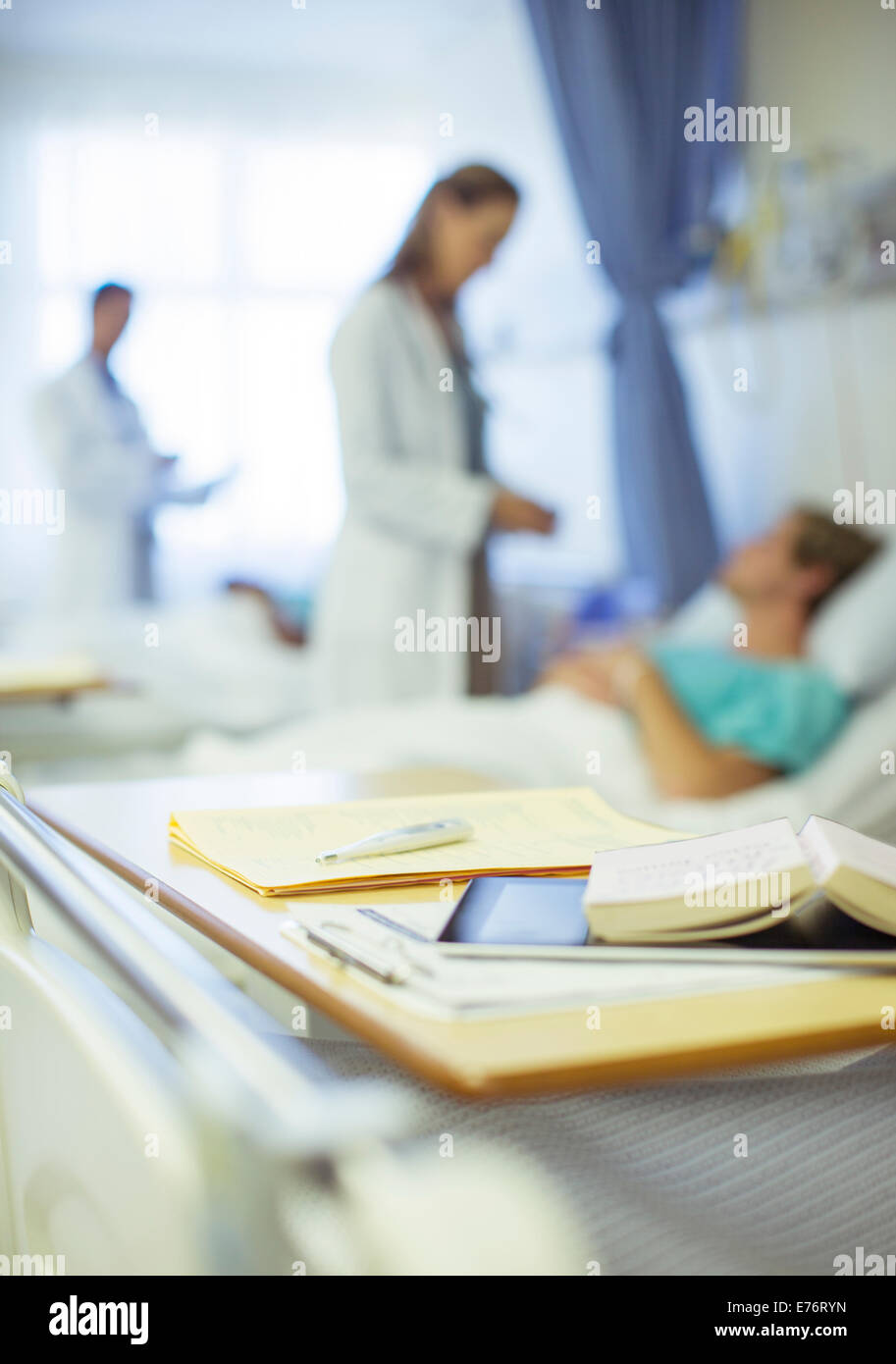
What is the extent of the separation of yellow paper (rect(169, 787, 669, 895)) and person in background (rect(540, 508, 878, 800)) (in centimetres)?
115

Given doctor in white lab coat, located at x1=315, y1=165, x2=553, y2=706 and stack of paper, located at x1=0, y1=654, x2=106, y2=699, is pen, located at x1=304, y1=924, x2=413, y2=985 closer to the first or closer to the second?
stack of paper, located at x1=0, y1=654, x2=106, y2=699

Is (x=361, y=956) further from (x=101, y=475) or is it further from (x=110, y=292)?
(x=110, y=292)

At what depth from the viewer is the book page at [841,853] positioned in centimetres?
61

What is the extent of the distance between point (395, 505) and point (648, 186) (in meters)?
1.27

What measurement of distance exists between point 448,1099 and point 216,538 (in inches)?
167

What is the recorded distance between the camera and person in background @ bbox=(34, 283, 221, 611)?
133 inches

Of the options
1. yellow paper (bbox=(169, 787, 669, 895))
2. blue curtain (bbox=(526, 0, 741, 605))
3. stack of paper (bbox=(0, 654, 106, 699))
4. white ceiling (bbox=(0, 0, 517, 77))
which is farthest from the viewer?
white ceiling (bbox=(0, 0, 517, 77))

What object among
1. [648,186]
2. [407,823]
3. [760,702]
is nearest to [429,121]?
[648,186]

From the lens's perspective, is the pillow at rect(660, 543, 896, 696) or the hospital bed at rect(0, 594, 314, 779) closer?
the pillow at rect(660, 543, 896, 696)

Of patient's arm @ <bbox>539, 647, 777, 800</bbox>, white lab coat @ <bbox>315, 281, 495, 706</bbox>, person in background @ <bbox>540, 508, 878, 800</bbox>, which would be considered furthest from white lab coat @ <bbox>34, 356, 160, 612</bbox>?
patient's arm @ <bbox>539, 647, 777, 800</bbox>

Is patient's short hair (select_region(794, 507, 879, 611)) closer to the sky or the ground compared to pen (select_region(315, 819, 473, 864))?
closer to the sky

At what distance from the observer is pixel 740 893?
0.61 metres

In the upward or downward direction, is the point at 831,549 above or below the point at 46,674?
above

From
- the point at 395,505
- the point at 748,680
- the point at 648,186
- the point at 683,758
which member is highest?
the point at 648,186
